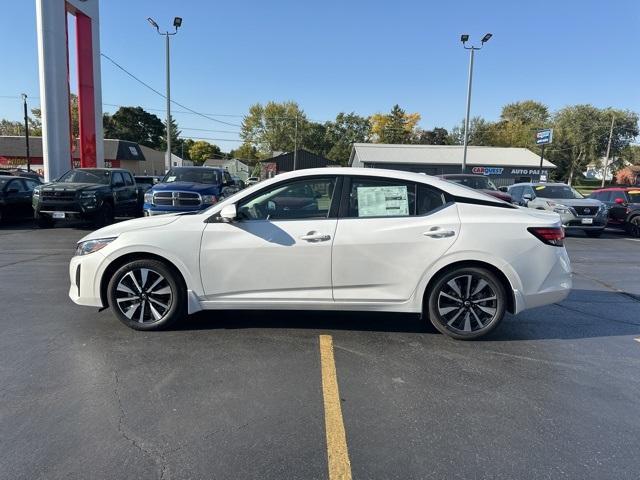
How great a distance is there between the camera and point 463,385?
12.0 ft

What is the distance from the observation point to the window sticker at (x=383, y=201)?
4523 mm

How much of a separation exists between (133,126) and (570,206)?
89.4 metres

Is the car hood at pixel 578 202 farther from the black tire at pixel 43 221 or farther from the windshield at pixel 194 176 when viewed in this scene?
the black tire at pixel 43 221

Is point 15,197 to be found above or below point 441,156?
below

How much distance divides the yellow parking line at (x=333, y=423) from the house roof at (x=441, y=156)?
46.1 m

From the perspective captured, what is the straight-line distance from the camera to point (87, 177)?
1382cm

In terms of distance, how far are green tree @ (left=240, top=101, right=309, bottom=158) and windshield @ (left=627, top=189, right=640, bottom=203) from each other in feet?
267

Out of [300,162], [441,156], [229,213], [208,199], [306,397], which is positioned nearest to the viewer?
[306,397]

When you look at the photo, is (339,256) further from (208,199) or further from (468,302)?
(208,199)

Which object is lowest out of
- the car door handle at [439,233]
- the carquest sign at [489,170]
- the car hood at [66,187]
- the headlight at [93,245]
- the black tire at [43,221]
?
the black tire at [43,221]

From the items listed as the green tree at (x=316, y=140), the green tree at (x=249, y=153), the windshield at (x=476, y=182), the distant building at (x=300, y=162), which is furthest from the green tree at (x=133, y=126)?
the windshield at (x=476, y=182)

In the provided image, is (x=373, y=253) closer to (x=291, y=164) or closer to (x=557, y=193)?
(x=557, y=193)

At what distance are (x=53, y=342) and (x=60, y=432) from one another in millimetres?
1768

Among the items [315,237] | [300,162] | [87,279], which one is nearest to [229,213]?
[315,237]
